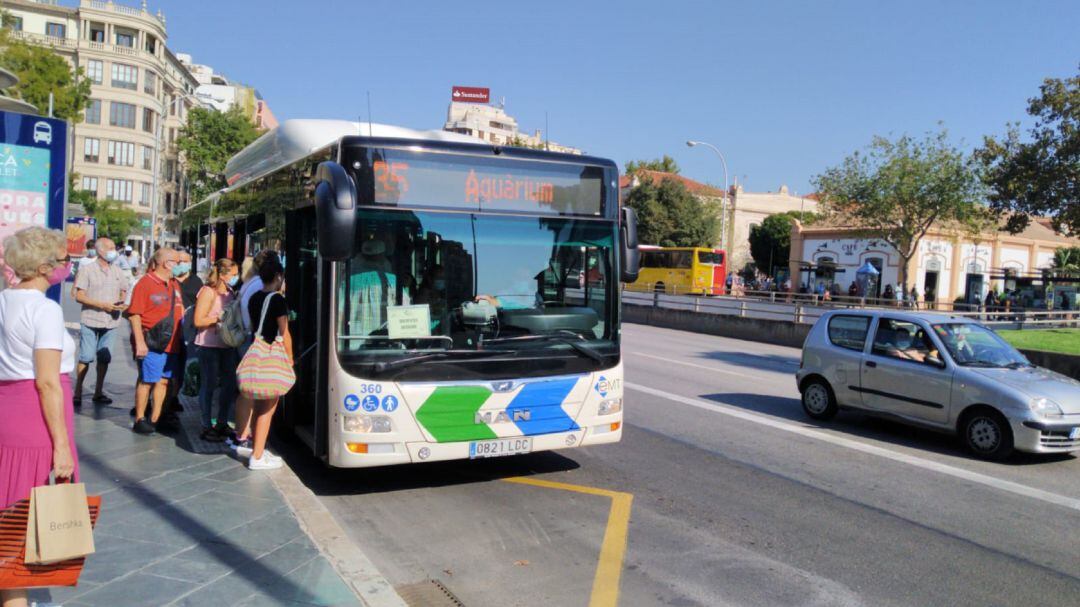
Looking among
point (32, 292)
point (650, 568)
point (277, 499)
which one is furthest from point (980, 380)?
point (32, 292)

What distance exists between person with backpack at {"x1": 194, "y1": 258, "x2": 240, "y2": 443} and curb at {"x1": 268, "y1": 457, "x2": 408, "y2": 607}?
5.46 ft

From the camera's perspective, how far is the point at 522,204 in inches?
274

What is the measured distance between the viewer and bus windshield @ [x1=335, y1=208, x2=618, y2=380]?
6.34 metres

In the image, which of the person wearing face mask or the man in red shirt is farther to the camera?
the person wearing face mask

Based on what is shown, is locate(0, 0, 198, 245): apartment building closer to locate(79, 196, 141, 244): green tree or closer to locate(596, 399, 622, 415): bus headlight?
locate(79, 196, 141, 244): green tree

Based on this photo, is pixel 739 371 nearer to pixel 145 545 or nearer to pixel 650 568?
pixel 650 568

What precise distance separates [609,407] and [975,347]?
507 cm

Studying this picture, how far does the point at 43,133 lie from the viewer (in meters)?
6.46

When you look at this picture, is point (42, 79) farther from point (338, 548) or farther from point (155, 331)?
point (338, 548)

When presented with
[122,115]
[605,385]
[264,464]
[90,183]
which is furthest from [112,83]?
[605,385]

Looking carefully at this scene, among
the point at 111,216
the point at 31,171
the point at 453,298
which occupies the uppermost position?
the point at 111,216

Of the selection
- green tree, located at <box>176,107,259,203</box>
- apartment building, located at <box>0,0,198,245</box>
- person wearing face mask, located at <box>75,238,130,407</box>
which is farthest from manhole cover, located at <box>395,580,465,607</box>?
apartment building, located at <box>0,0,198,245</box>

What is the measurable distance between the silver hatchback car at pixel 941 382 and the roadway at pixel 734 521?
1.23 ft

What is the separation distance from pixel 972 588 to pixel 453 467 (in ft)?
14.5
